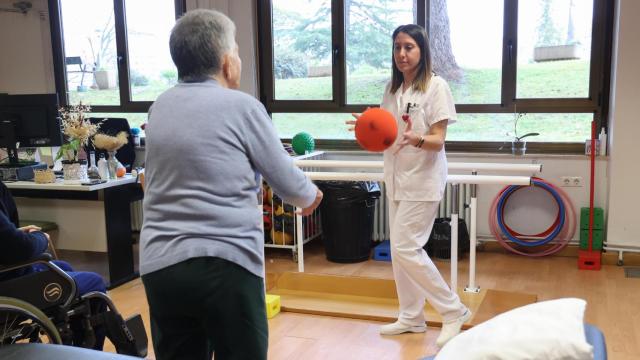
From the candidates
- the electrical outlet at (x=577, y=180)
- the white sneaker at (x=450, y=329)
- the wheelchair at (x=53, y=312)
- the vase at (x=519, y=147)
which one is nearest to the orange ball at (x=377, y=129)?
the white sneaker at (x=450, y=329)

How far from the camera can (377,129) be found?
254 cm

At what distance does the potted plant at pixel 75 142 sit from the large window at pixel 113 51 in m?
1.65

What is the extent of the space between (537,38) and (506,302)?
2181 mm

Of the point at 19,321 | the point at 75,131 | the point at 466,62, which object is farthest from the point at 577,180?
the point at 19,321

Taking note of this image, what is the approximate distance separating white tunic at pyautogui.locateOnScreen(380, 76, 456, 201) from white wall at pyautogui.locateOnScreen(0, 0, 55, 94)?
4.48 m

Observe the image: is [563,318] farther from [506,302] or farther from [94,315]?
[506,302]

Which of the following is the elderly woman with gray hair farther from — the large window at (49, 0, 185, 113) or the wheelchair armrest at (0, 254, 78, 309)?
the large window at (49, 0, 185, 113)

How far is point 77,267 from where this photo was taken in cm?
459

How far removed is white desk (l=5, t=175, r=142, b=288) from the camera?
4020 mm

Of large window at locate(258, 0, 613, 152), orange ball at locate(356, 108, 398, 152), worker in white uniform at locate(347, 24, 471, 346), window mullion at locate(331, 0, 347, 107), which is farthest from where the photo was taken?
window mullion at locate(331, 0, 347, 107)

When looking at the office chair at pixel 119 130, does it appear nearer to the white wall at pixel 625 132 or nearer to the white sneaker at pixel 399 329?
the white sneaker at pixel 399 329

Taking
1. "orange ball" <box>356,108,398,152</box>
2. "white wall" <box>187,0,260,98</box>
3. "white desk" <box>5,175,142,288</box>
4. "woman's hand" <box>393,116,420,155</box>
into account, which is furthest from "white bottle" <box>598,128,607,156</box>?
"white desk" <box>5,175,142,288</box>

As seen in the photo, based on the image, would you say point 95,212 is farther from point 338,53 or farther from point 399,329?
point 338,53

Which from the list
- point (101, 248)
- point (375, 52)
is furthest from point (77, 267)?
point (375, 52)
